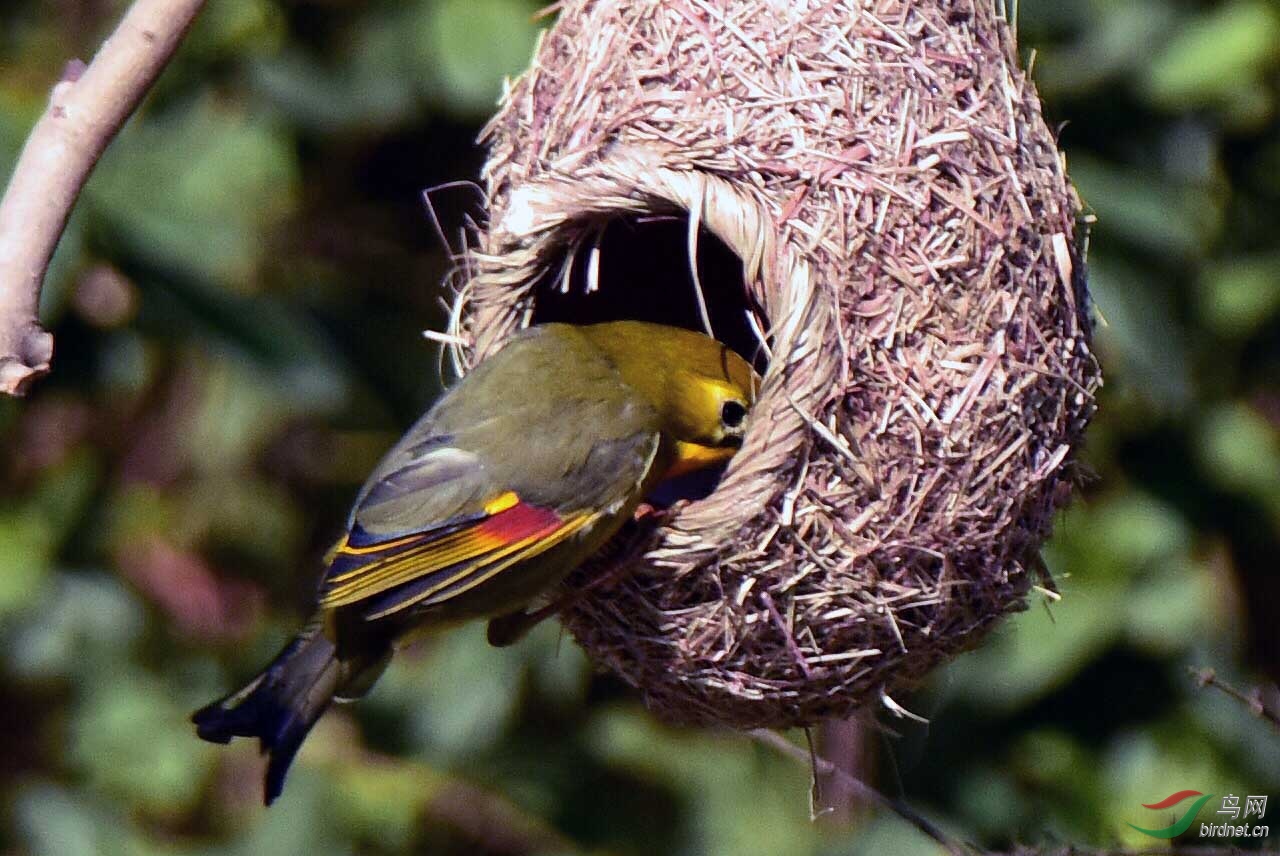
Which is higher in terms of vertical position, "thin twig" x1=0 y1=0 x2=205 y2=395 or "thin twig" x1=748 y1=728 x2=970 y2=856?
"thin twig" x1=0 y1=0 x2=205 y2=395

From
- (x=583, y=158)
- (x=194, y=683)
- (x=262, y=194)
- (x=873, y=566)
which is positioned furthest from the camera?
(x=194, y=683)

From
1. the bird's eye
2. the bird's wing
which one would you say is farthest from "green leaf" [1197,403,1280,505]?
the bird's wing

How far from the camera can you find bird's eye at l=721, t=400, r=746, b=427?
276cm

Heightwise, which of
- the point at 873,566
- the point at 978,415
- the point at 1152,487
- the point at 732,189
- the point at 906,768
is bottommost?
the point at 906,768

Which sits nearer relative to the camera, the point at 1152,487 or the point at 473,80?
the point at 473,80

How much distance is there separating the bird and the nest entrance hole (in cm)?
27

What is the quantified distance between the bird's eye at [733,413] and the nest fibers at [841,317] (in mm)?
317

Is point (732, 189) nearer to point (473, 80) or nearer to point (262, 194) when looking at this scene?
point (473, 80)

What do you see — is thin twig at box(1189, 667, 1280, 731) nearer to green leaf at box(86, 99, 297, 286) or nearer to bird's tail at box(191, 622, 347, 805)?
bird's tail at box(191, 622, 347, 805)

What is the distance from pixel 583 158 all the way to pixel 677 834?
217 centimetres

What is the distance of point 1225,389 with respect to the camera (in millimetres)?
4164

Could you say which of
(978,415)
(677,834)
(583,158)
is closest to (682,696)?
(978,415)

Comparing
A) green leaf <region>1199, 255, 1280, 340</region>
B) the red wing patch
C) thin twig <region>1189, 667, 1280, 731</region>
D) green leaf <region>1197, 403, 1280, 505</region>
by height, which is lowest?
green leaf <region>1197, 403, 1280, 505</region>

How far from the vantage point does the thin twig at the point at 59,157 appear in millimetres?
1760
